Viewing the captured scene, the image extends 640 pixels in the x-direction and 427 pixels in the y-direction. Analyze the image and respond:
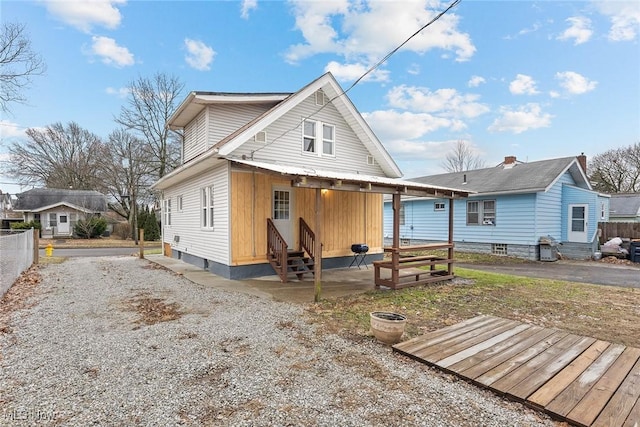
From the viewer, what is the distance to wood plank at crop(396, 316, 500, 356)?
13.3ft

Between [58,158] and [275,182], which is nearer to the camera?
[275,182]

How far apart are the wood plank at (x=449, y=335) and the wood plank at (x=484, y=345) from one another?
36cm

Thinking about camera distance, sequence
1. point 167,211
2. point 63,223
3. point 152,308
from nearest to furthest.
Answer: point 152,308 → point 167,211 → point 63,223

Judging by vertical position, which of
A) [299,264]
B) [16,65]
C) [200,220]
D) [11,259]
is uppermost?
[16,65]

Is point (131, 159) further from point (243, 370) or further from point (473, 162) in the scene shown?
point (473, 162)

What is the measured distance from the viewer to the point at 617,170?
30.5 m

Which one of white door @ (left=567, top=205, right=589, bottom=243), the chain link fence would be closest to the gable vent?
the chain link fence

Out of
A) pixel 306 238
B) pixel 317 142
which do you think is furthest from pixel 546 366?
pixel 317 142

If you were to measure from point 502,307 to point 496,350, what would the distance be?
263 centimetres

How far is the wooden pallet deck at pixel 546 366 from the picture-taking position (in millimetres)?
2762

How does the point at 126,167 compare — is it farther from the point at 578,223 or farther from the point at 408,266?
the point at 578,223

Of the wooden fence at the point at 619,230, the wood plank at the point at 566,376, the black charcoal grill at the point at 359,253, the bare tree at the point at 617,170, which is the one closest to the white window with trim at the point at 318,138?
the black charcoal grill at the point at 359,253

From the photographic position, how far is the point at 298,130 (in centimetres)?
988

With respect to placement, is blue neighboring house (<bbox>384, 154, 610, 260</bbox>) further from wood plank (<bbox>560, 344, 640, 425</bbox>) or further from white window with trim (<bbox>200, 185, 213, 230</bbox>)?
white window with trim (<bbox>200, 185, 213, 230</bbox>)
